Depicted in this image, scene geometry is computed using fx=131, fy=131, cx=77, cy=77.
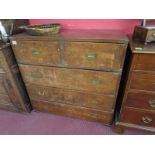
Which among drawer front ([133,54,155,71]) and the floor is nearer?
drawer front ([133,54,155,71])

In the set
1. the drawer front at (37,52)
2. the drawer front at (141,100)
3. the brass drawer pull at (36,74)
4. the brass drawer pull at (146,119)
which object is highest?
the drawer front at (37,52)

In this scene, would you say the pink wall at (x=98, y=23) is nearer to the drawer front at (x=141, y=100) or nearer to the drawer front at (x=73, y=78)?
the drawer front at (x=73, y=78)

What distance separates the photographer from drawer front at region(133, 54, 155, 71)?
93 cm

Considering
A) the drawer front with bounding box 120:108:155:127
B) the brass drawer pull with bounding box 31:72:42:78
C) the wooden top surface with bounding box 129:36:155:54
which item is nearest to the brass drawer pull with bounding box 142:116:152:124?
the drawer front with bounding box 120:108:155:127

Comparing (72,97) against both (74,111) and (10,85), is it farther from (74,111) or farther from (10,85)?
(10,85)

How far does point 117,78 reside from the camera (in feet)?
3.71

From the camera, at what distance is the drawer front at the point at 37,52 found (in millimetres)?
1130

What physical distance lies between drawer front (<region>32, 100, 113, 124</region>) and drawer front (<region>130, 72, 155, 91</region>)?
48 cm

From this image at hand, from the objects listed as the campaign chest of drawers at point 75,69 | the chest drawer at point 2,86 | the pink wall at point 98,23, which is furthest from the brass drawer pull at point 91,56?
the chest drawer at point 2,86

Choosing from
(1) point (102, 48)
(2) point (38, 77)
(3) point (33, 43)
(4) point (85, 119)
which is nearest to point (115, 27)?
(1) point (102, 48)

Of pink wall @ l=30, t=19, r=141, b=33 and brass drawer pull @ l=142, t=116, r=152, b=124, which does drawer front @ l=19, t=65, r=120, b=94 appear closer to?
brass drawer pull @ l=142, t=116, r=152, b=124

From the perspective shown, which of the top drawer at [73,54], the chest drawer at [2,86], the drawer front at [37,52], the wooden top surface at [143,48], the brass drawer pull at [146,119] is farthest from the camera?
the chest drawer at [2,86]

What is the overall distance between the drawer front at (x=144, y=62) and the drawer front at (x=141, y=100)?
0.25 meters

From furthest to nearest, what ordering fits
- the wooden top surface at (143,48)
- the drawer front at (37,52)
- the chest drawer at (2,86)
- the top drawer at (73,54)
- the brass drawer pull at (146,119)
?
the chest drawer at (2,86) < the brass drawer pull at (146,119) < the drawer front at (37,52) < the top drawer at (73,54) < the wooden top surface at (143,48)
